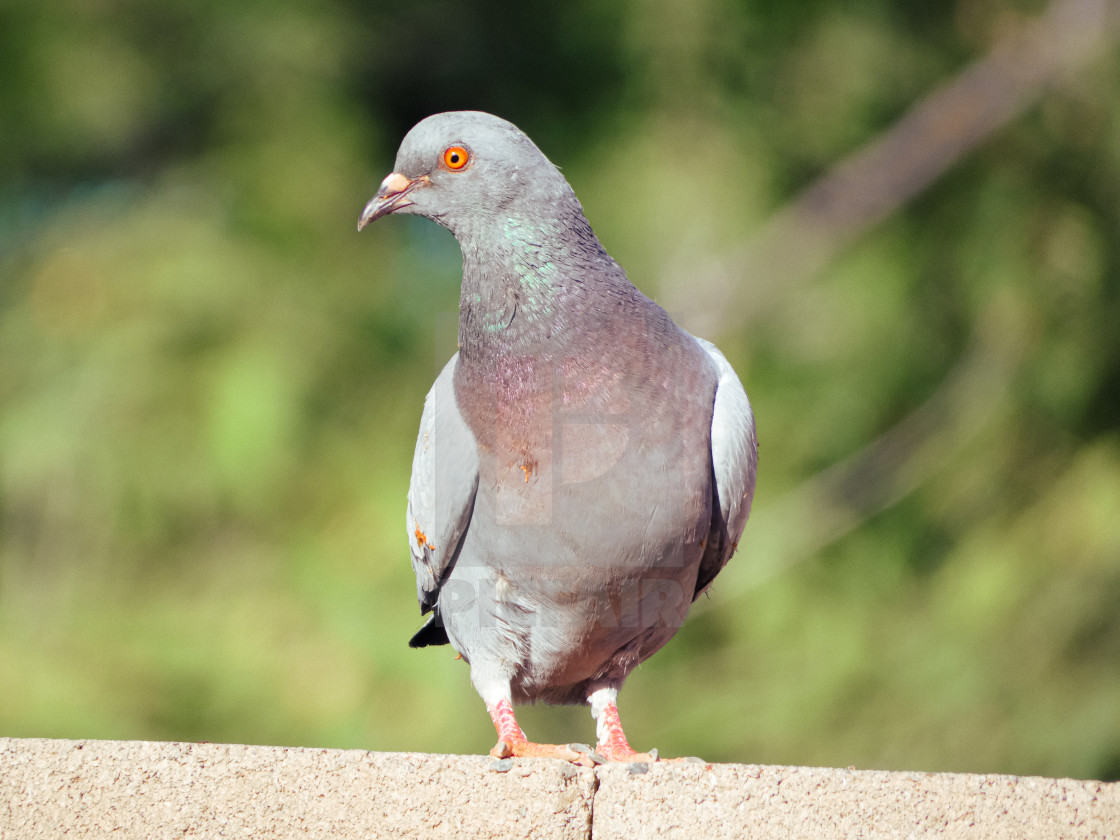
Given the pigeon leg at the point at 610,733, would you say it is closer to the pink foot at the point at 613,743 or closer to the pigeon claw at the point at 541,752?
the pink foot at the point at 613,743

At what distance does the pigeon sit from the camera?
2975 millimetres

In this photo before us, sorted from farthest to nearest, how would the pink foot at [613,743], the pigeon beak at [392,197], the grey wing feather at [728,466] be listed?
1. the pigeon beak at [392,197]
2. the grey wing feather at [728,466]
3. the pink foot at [613,743]

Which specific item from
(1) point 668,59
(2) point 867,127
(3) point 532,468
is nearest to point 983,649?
(2) point 867,127

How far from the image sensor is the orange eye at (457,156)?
A: 3.21m

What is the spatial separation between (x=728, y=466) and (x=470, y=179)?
99 cm

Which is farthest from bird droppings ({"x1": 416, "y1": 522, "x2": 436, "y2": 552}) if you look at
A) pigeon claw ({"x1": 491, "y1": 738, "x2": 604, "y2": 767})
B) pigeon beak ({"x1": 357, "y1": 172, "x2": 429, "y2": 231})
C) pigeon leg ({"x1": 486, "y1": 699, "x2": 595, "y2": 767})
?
pigeon beak ({"x1": 357, "y1": 172, "x2": 429, "y2": 231})

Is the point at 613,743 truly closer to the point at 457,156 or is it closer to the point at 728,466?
the point at 728,466

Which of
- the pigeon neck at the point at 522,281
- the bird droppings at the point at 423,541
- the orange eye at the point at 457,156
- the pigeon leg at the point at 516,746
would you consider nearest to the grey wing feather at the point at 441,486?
the bird droppings at the point at 423,541

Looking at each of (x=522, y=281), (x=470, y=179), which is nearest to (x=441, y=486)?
(x=522, y=281)

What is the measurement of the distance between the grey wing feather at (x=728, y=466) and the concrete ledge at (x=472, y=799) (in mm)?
949

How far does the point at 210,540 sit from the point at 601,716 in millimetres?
6209

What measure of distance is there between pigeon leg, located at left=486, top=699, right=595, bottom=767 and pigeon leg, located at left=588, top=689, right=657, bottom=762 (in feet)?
0.45

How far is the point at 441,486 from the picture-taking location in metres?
3.20

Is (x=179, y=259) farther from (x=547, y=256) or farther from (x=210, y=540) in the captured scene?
(x=547, y=256)
